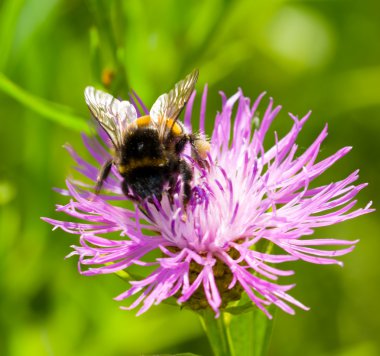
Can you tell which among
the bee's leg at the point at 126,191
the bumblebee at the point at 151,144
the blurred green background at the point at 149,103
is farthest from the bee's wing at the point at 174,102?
the blurred green background at the point at 149,103

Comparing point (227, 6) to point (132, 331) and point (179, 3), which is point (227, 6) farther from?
point (132, 331)

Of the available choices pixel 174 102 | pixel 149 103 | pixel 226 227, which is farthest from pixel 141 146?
pixel 149 103

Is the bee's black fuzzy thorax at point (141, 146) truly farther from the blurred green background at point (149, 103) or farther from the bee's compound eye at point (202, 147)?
the blurred green background at point (149, 103)

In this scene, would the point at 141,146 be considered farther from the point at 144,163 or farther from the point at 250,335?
the point at 250,335

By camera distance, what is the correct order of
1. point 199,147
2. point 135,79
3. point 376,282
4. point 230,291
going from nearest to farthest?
1. point 230,291
2. point 199,147
3. point 135,79
4. point 376,282

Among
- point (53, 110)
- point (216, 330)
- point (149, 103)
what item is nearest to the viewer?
point (216, 330)

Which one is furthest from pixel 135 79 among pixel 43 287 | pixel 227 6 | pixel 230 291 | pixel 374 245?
pixel 374 245
